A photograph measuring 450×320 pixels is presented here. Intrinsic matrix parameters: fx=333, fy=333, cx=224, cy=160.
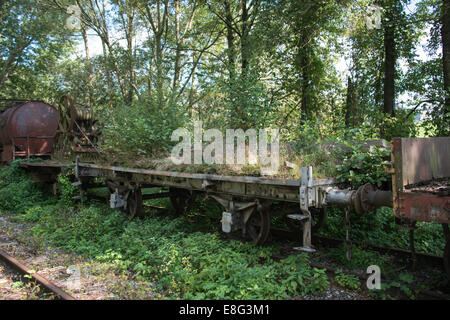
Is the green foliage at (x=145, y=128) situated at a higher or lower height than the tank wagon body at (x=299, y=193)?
higher

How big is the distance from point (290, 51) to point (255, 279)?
10.5 meters

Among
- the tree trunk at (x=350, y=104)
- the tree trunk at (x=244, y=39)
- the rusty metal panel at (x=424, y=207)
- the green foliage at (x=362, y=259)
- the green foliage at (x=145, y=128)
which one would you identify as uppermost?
the tree trunk at (x=244, y=39)

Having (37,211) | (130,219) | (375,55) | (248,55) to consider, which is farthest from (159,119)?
(375,55)

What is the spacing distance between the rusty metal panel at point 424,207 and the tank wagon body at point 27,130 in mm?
12328

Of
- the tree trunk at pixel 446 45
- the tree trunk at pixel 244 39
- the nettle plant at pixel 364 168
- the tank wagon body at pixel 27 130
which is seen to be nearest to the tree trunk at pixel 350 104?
the tree trunk at pixel 446 45

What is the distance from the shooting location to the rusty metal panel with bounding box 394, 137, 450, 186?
3869 millimetres

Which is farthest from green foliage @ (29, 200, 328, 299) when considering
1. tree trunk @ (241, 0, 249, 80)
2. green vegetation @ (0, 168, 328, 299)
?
tree trunk @ (241, 0, 249, 80)

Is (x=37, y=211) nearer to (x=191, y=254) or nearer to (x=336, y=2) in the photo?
(x=191, y=254)

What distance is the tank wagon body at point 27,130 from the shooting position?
12867 mm

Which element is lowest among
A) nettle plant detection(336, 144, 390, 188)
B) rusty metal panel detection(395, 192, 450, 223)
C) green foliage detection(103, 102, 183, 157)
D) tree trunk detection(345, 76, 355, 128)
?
rusty metal panel detection(395, 192, 450, 223)

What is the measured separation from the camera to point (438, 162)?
15.6ft

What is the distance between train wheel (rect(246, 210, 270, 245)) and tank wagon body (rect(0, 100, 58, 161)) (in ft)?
31.9

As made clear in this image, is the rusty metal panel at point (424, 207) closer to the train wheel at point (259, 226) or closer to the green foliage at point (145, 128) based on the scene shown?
the train wheel at point (259, 226)

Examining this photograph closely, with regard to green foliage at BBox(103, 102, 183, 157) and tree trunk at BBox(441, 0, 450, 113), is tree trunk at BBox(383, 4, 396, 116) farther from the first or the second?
green foliage at BBox(103, 102, 183, 157)
